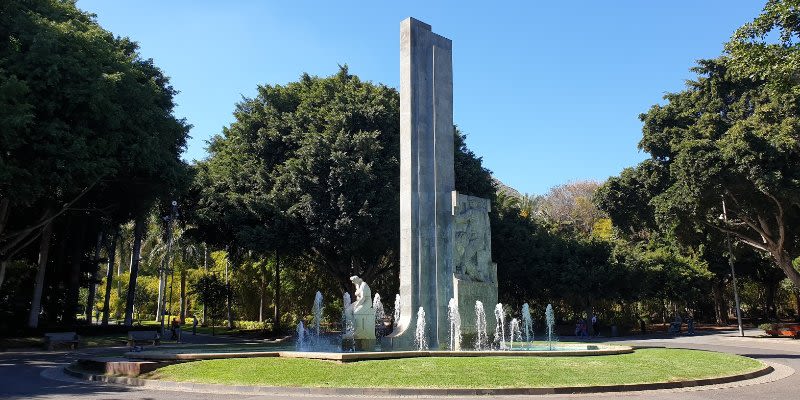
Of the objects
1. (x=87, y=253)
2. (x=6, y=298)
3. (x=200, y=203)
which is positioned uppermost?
(x=200, y=203)

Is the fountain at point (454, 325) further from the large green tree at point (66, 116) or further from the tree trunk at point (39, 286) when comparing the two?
the tree trunk at point (39, 286)

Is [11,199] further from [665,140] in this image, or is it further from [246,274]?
[665,140]

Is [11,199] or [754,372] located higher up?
[11,199]

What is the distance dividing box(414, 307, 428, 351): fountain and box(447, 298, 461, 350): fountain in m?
0.89

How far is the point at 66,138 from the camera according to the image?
23734 mm

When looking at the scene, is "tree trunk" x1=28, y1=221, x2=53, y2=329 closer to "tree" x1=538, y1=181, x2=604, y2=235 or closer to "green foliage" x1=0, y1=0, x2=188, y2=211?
"green foliage" x1=0, y1=0, x2=188, y2=211

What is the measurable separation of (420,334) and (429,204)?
14.4ft

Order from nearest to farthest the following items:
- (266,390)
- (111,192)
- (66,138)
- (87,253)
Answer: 1. (266,390)
2. (66,138)
3. (111,192)
4. (87,253)

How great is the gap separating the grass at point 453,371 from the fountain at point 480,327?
14.1ft

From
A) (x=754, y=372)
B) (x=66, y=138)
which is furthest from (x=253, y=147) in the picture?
(x=754, y=372)

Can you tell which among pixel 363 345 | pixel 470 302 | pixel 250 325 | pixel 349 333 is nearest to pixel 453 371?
pixel 363 345

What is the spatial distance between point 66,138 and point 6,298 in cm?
1764

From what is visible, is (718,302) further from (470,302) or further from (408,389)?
(408,389)

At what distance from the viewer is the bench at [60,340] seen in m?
25.8
